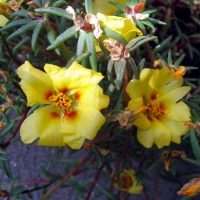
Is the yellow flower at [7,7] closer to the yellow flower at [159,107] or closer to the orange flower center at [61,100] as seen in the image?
the orange flower center at [61,100]

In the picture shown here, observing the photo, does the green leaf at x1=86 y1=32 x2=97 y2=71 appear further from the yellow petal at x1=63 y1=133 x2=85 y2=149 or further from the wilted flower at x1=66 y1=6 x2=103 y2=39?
the yellow petal at x1=63 y1=133 x2=85 y2=149

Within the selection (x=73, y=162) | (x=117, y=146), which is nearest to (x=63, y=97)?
(x=117, y=146)

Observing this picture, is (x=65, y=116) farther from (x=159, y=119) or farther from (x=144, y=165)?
(x=144, y=165)

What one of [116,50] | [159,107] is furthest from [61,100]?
[159,107]

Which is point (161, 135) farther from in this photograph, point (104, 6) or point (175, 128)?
point (104, 6)

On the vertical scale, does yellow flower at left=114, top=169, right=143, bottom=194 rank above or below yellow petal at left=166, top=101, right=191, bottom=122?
below

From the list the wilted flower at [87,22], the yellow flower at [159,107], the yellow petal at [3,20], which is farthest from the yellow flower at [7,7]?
the yellow flower at [159,107]

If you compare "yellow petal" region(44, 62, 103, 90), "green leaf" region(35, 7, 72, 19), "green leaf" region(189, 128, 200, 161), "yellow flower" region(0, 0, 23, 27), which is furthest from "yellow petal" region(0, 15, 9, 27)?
"green leaf" region(189, 128, 200, 161)
